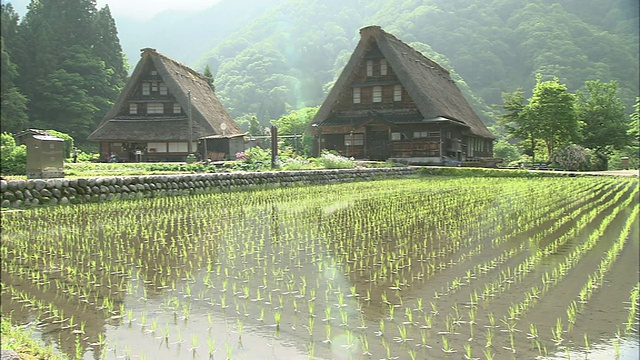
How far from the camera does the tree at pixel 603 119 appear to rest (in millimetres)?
29469

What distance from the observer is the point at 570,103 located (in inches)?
1040

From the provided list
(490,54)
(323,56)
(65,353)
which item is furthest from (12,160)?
(323,56)

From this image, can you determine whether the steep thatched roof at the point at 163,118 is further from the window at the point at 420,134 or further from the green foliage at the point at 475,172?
the green foliage at the point at 475,172

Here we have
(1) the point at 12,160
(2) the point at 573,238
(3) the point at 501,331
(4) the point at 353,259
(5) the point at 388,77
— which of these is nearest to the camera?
(3) the point at 501,331

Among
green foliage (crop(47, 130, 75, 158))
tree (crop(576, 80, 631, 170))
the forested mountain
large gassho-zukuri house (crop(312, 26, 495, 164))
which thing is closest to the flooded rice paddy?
green foliage (crop(47, 130, 75, 158))

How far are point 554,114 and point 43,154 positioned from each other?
25362 mm

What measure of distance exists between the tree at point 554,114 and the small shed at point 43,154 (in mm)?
24125

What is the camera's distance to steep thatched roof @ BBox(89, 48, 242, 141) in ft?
76.5

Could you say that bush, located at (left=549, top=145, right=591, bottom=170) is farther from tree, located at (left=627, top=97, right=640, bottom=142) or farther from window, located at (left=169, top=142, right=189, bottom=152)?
window, located at (left=169, top=142, right=189, bottom=152)

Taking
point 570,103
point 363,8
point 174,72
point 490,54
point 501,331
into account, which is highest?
point 363,8

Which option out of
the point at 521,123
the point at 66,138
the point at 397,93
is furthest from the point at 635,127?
the point at 66,138

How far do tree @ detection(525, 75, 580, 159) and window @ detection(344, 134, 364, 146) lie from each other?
9.95 m

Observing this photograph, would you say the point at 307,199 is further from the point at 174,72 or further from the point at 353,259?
the point at 174,72

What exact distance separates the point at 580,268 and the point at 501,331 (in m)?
2.05
